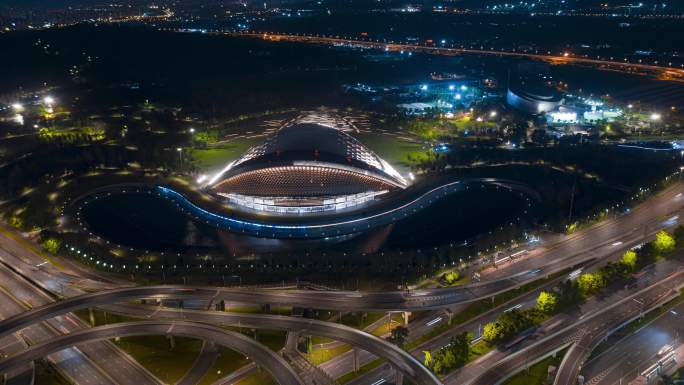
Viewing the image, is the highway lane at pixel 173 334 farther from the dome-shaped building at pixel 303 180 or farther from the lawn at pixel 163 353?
the dome-shaped building at pixel 303 180

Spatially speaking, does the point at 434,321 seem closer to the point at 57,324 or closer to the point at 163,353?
the point at 163,353

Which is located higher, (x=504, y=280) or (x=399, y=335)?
(x=399, y=335)

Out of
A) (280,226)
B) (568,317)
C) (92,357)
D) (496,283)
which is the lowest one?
(92,357)

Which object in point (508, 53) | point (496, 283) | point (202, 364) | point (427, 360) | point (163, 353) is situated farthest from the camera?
point (508, 53)

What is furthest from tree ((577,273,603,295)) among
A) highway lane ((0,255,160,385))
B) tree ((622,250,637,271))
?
highway lane ((0,255,160,385))

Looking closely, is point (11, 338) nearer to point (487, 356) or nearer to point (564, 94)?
point (487, 356)

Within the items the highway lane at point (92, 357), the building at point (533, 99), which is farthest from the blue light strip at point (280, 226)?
the building at point (533, 99)

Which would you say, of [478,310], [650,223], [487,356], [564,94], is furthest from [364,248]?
[564,94]

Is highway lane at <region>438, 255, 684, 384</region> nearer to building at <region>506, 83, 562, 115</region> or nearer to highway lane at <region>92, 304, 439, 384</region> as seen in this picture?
highway lane at <region>92, 304, 439, 384</region>

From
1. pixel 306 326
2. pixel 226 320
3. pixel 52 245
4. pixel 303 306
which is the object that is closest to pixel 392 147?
pixel 303 306
